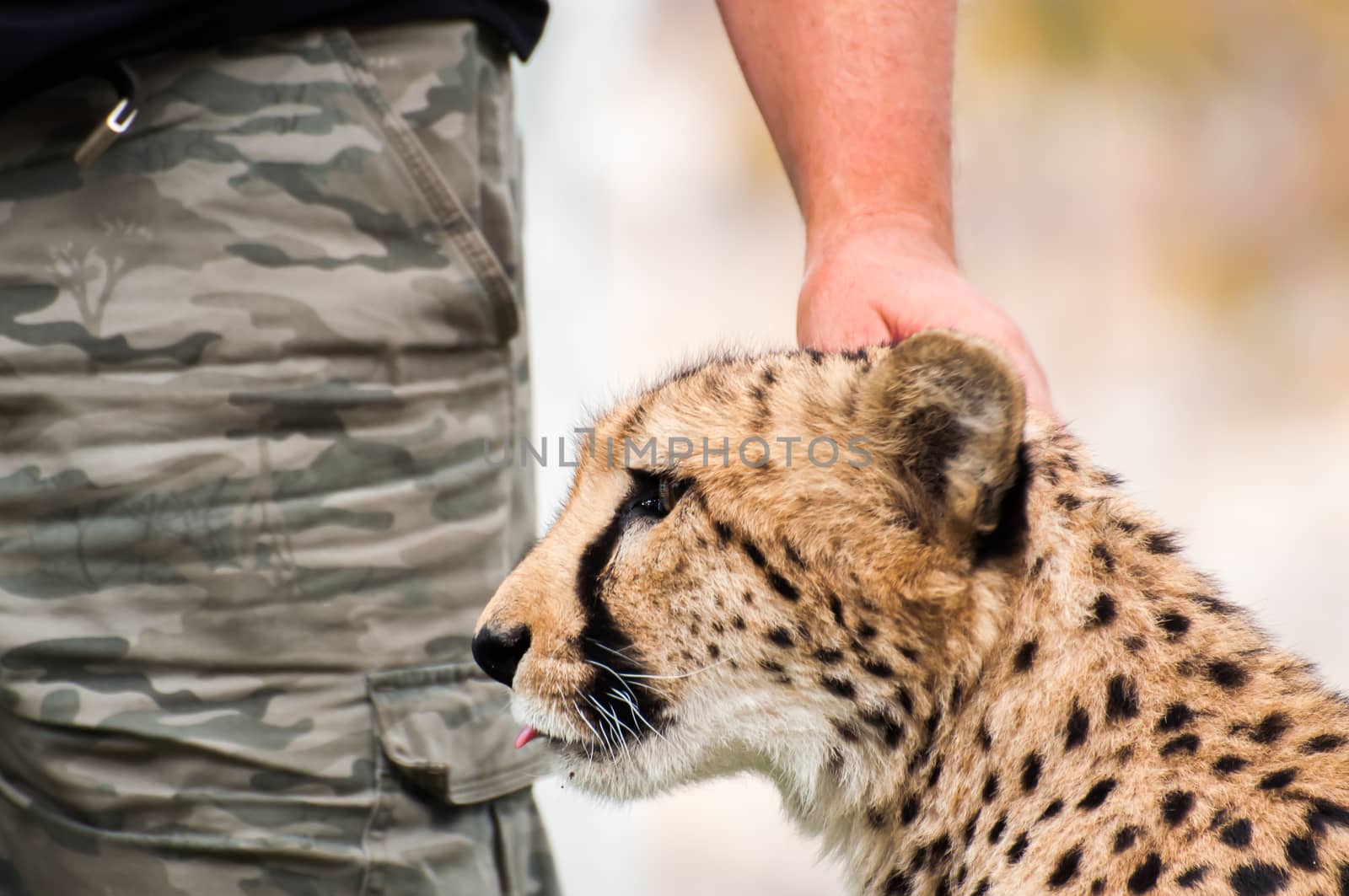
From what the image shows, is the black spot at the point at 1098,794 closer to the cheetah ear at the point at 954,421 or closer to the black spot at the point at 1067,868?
the black spot at the point at 1067,868

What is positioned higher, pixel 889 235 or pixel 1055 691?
pixel 889 235

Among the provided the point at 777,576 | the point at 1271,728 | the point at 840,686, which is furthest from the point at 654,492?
the point at 1271,728

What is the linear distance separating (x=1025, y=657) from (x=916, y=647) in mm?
Result: 99

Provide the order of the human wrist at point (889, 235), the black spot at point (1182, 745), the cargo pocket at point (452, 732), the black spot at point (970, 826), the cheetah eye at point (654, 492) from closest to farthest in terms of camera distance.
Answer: the black spot at point (1182, 745) < the black spot at point (970, 826) < the cheetah eye at point (654, 492) < the cargo pocket at point (452, 732) < the human wrist at point (889, 235)

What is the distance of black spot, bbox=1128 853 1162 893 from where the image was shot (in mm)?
1136

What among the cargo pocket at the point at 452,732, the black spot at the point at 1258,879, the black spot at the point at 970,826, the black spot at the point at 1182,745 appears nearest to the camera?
the black spot at the point at 1258,879

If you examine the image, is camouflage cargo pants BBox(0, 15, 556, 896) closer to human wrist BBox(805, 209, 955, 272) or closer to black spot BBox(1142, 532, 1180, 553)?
human wrist BBox(805, 209, 955, 272)

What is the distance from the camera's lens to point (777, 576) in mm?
1359

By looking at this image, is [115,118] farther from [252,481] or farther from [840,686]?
[840,686]

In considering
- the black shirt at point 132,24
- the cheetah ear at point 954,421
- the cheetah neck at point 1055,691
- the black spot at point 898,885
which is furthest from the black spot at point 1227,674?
the black shirt at point 132,24

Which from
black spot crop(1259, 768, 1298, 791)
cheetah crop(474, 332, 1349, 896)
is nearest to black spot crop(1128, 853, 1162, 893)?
cheetah crop(474, 332, 1349, 896)

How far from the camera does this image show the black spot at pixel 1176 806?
3.80 feet

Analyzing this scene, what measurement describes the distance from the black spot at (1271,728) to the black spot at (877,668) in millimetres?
316

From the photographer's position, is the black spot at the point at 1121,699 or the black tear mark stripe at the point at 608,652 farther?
the black tear mark stripe at the point at 608,652
